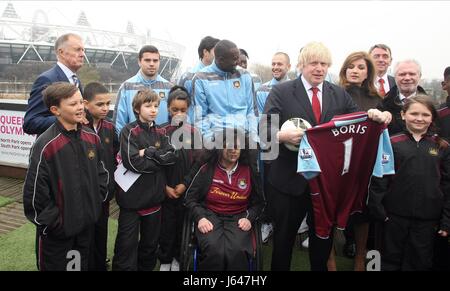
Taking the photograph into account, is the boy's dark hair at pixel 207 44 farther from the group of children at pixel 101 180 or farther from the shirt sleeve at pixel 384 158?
the shirt sleeve at pixel 384 158

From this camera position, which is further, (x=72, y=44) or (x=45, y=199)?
(x=72, y=44)

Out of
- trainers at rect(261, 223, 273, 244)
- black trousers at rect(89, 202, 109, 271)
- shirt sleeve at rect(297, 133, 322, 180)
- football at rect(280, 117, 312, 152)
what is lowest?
trainers at rect(261, 223, 273, 244)

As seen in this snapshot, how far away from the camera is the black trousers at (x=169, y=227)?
123 inches

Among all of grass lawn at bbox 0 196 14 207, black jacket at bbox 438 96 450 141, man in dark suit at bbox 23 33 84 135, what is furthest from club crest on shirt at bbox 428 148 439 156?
grass lawn at bbox 0 196 14 207

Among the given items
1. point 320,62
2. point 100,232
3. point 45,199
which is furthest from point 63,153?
point 320,62

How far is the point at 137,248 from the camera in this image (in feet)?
9.67

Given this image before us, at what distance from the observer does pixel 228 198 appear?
2.80m

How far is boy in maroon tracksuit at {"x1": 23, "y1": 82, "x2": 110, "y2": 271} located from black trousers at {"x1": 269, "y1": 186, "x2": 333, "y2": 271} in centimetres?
134

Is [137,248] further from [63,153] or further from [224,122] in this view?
[224,122]

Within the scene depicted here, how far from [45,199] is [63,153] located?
1.06ft

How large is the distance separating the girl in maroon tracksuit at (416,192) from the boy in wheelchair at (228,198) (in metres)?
0.94

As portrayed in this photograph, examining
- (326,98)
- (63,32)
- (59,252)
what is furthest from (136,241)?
(63,32)

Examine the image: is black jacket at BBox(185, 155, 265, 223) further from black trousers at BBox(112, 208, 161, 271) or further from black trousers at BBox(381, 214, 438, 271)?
black trousers at BBox(381, 214, 438, 271)

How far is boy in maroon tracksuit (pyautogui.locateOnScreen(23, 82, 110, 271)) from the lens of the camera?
2.24 meters
